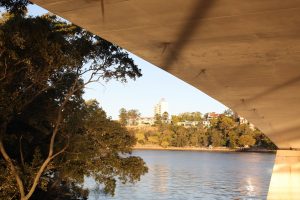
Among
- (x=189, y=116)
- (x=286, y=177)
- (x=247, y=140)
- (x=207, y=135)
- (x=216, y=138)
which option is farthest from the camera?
(x=189, y=116)

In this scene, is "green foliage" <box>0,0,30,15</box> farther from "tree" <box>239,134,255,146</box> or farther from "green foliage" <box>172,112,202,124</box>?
"green foliage" <box>172,112,202,124</box>

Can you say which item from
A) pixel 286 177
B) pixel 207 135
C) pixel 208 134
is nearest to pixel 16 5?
pixel 286 177

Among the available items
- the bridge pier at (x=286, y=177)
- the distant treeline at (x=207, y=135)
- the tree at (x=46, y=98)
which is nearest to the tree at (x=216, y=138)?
the distant treeline at (x=207, y=135)

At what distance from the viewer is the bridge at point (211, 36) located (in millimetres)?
3906

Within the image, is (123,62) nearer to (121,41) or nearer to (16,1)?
(16,1)

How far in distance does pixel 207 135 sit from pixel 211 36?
5790 inches

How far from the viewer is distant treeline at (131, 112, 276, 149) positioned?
456 feet

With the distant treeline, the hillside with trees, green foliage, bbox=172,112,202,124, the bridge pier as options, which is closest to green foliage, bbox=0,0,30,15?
the bridge pier

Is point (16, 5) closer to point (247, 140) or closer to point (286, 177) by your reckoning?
point (286, 177)

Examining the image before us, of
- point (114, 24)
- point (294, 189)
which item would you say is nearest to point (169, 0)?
point (114, 24)

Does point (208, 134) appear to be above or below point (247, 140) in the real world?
above

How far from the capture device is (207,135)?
15012 cm

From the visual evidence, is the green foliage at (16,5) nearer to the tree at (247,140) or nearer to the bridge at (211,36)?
→ the bridge at (211,36)

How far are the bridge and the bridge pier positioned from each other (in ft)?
29.7
